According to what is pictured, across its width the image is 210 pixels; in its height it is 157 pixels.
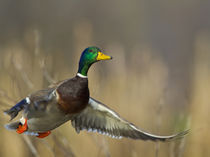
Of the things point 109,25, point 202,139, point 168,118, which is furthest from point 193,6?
point 202,139

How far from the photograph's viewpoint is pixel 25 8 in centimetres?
802

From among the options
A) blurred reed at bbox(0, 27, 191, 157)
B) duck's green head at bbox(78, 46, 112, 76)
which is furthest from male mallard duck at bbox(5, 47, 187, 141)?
blurred reed at bbox(0, 27, 191, 157)

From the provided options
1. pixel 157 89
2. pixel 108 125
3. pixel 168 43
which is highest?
pixel 108 125

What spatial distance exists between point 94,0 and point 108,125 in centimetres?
701

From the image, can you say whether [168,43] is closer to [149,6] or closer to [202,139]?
[149,6]

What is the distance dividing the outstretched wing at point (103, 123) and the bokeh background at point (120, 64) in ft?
0.66

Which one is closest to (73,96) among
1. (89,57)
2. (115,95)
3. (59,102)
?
(59,102)

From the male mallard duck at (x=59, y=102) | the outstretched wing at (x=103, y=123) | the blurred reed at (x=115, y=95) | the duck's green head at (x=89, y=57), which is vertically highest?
the duck's green head at (x=89, y=57)

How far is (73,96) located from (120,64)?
2.24 metres

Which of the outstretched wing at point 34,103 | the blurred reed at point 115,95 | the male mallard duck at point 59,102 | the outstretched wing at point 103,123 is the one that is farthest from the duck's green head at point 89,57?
the blurred reed at point 115,95

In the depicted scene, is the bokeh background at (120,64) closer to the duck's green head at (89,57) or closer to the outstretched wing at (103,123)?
the outstretched wing at (103,123)

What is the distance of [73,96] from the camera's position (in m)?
2.20

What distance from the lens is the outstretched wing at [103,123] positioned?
2645mm

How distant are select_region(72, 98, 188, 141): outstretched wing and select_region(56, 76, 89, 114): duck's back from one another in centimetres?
41
